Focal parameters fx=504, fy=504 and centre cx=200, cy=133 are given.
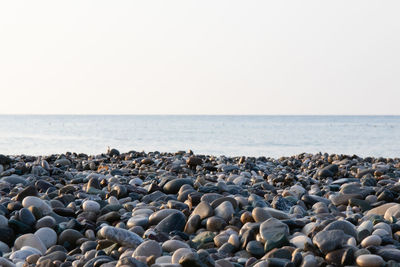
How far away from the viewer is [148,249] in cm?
274

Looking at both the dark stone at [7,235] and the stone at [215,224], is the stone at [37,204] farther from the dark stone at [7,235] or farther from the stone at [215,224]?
the stone at [215,224]

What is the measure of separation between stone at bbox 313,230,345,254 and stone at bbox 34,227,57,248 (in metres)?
1.65

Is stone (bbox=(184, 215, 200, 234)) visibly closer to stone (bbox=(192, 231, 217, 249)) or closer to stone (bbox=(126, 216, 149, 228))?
stone (bbox=(192, 231, 217, 249))

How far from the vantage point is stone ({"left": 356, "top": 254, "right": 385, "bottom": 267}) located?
8.21 feet

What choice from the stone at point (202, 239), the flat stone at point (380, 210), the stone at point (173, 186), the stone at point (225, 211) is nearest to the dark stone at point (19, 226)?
the stone at point (202, 239)

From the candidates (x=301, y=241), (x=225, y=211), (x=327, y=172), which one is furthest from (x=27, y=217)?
(x=327, y=172)

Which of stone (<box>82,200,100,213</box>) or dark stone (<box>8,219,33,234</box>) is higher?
stone (<box>82,200,100,213</box>)

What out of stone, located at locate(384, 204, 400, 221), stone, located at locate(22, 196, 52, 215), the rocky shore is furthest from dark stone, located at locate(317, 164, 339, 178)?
stone, located at locate(22, 196, 52, 215)

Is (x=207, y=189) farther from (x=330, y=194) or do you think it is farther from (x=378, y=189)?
(x=378, y=189)

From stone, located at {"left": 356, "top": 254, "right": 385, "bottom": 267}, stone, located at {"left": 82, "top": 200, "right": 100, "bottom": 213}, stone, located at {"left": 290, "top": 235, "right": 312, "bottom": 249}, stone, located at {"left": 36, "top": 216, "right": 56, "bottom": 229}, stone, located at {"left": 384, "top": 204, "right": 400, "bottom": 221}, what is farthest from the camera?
stone, located at {"left": 82, "top": 200, "right": 100, "bottom": 213}

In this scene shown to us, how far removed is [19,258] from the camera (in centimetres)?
294

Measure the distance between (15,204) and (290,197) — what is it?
7.24 feet

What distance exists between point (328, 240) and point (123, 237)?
3.88ft

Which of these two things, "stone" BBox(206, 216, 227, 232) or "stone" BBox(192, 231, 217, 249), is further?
"stone" BBox(206, 216, 227, 232)
